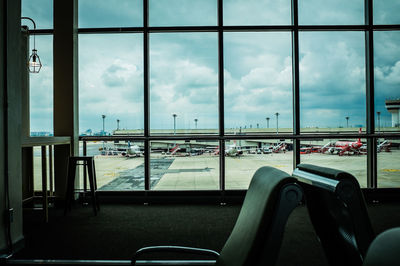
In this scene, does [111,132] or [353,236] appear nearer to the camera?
[353,236]

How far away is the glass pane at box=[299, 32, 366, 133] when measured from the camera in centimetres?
432

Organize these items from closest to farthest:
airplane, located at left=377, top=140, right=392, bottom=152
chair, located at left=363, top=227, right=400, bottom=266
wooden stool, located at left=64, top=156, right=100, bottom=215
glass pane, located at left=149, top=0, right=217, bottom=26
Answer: chair, located at left=363, top=227, right=400, bottom=266 < wooden stool, located at left=64, top=156, right=100, bottom=215 < airplane, located at left=377, top=140, right=392, bottom=152 < glass pane, located at left=149, top=0, right=217, bottom=26

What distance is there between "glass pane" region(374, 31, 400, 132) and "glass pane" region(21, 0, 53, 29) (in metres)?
5.08

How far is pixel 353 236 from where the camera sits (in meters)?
0.75

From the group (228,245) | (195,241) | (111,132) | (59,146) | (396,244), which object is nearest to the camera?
(396,244)

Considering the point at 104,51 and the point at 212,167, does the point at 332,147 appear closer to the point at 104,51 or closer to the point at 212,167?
the point at 212,167

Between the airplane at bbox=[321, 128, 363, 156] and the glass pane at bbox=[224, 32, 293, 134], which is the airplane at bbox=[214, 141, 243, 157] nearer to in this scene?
the glass pane at bbox=[224, 32, 293, 134]

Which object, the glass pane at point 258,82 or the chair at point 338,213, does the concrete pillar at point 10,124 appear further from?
the glass pane at point 258,82

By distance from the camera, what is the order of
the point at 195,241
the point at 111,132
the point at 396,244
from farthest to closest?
1. the point at 111,132
2. the point at 195,241
3. the point at 396,244

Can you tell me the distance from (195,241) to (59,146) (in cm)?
257

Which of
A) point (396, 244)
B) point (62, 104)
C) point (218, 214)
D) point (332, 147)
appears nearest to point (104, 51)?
point (62, 104)

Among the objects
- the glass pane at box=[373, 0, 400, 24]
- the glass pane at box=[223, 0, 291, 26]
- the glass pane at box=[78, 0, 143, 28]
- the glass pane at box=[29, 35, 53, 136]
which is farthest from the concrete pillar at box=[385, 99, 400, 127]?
the glass pane at box=[29, 35, 53, 136]

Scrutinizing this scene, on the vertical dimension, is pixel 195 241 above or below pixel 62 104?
below

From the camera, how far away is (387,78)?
14.3ft
